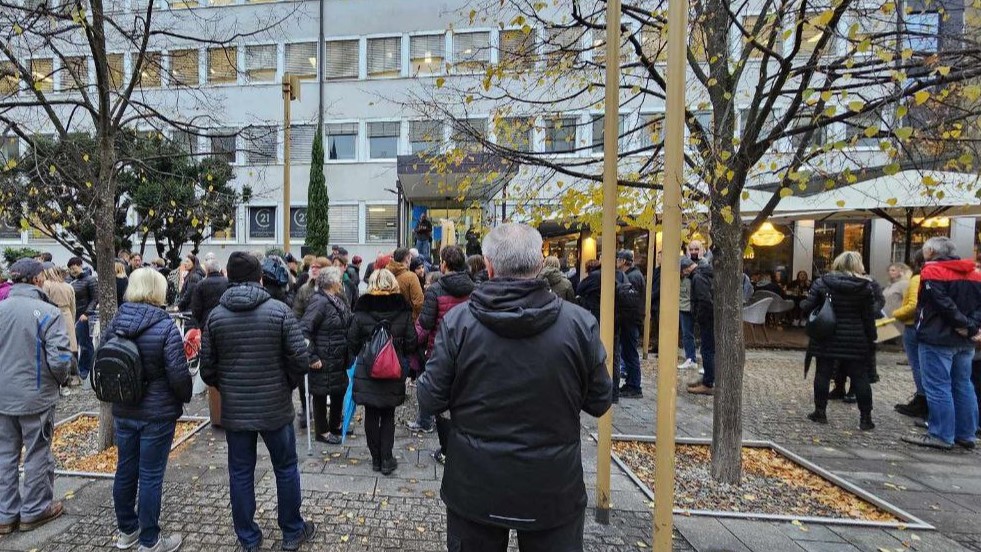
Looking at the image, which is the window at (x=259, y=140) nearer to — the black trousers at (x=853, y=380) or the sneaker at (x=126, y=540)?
the sneaker at (x=126, y=540)

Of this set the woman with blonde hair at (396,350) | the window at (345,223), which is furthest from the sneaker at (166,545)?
the window at (345,223)

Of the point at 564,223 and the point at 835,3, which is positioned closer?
the point at 835,3

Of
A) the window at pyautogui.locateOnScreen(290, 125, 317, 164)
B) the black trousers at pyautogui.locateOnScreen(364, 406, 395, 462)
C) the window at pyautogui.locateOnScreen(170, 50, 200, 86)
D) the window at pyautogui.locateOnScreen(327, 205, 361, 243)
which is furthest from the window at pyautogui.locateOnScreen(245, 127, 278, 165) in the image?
the window at pyautogui.locateOnScreen(290, 125, 317, 164)

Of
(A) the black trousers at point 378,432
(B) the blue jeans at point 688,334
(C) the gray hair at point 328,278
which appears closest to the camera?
(A) the black trousers at point 378,432

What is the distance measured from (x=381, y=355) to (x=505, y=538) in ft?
8.14

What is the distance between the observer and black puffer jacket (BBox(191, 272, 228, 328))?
5684 mm

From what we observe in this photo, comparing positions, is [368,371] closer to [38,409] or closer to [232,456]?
[232,456]

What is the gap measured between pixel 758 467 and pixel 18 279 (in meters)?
6.26

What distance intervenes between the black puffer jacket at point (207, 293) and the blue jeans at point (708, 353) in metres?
6.88

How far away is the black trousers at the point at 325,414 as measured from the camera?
518 cm

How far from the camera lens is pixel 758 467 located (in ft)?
15.3

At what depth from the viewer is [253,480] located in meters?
3.19

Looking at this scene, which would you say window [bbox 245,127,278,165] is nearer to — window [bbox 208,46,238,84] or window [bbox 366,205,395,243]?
window [bbox 208,46,238,84]

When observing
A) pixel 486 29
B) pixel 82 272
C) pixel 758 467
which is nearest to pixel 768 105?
pixel 758 467
